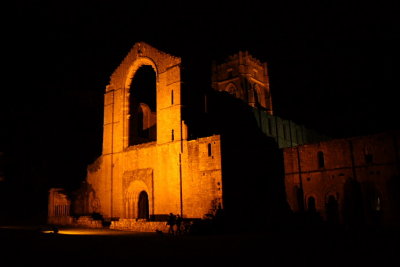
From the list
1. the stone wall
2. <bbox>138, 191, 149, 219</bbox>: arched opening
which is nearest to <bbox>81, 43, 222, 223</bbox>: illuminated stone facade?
<bbox>138, 191, 149, 219</bbox>: arched opening

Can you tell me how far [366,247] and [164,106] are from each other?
51.4ft

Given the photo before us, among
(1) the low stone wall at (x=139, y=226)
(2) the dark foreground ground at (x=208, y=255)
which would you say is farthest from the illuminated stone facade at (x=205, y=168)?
(2) the dark foreground ground at (x=208, y=255)

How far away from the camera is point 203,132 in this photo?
2314 cm

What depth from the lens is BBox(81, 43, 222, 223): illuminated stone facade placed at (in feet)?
67.5

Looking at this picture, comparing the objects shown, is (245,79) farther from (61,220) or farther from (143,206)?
(61,220)

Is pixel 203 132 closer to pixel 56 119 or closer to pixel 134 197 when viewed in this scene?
pixel 134 197

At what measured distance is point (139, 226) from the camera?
19.9 metres

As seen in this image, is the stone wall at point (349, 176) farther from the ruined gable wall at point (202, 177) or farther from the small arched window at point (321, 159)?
the ruined gable wall at point (202, 177)

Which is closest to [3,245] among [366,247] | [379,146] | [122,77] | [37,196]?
[366,247]

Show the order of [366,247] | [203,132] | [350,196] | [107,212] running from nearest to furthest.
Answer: [366,247], [350,196], [203,132], [107,212]

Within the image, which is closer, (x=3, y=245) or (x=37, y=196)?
(x=3, y=245)

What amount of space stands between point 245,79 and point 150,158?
24.2m

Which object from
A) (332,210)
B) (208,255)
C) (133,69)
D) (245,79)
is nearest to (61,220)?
(133,69)

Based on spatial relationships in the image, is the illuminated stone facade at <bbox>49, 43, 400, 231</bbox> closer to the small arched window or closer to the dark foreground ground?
the small arched window
